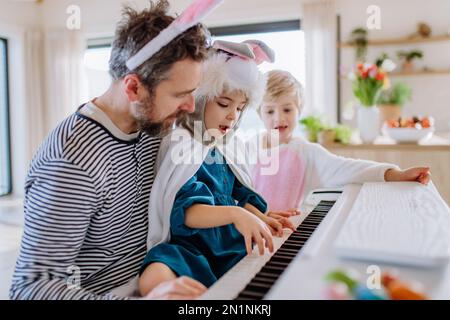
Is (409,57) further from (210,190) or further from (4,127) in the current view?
(4,127)

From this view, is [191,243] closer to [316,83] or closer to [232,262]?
[232,262]

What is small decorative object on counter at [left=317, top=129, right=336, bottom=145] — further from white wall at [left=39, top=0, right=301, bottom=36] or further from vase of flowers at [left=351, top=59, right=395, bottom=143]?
white wall at [left=39, top=0, right=301, bottom=36]

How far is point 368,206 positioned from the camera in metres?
0.82

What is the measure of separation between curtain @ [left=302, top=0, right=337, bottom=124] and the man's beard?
3.09 metres

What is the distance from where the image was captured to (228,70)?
100 cm

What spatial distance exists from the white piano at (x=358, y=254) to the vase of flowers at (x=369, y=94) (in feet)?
5.92

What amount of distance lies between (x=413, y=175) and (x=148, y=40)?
0.75m

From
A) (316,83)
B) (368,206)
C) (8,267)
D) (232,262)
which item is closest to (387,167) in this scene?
(368,206)

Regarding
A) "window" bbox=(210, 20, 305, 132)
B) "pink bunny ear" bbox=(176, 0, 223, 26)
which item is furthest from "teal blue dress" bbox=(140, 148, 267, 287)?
"window" bbox=(210, 20, 305, 132)

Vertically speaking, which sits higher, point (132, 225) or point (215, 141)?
point (215, 141)

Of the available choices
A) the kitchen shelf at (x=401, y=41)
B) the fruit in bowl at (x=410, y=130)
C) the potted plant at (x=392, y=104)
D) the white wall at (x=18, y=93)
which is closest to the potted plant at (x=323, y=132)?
the fruit in bowl at (x=410, y=130)

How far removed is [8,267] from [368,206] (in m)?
1.91

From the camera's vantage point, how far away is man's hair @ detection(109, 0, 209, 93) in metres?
0.81
